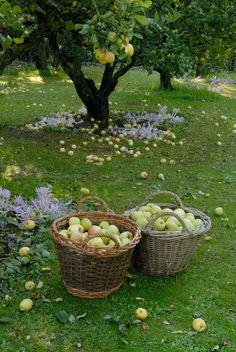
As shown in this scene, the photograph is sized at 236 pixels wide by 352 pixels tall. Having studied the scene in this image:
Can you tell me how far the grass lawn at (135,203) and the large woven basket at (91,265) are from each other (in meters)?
0.11

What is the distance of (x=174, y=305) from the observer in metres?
3.98

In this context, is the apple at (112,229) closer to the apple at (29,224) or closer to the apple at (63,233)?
the apple at (63,233)

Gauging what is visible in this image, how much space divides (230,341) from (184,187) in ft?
11.4

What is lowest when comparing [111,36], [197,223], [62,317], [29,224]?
[29,224]

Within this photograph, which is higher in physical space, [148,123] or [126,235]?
[126,235]

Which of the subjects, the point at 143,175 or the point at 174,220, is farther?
the point at 143,175

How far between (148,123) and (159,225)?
19.6 feet

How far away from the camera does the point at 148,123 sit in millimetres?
9992

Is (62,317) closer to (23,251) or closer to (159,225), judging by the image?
(23,251)

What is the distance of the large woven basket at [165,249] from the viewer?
4.12 metres

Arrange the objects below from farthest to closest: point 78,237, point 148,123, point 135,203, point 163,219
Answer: point 148,123 → point 135,203 → point 163,219 → point 78,237

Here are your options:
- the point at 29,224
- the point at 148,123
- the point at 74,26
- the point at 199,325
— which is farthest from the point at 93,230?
the point at 148,123

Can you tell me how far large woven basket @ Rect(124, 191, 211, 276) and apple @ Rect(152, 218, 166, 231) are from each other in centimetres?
5

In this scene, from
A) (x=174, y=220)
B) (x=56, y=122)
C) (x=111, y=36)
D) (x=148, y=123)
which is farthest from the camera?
(x=148, y=123)
